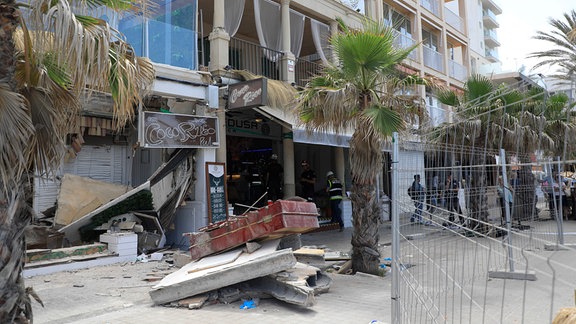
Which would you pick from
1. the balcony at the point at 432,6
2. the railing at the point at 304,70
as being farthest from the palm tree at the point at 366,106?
the balcony at the point at 432,6

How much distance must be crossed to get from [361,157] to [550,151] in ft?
26.4

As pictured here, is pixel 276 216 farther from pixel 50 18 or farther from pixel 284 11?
pixel 284 11

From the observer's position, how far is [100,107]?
34.4 ft

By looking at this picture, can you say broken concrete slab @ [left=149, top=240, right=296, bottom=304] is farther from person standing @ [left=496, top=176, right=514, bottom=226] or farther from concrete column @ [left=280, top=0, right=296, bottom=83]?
concrete column @ [left=280, top=0, right=296, bottom=83]

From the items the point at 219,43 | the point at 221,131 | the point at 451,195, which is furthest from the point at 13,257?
the point at 219,43

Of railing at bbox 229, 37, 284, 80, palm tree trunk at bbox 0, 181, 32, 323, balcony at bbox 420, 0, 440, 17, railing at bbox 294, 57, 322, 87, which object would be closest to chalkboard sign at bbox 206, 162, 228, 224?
railing at bbox 229, 37, 284, 80

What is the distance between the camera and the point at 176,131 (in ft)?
33.7

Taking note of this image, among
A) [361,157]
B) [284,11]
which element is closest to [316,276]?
[361,157]

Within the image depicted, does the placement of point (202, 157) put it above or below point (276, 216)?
above

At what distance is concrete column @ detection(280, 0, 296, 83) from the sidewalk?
743cm

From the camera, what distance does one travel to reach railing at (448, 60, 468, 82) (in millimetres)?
23734

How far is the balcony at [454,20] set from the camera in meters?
24.2

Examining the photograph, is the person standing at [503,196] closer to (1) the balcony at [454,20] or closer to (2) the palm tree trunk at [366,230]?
(2) the palm tree trunk at [366,230]

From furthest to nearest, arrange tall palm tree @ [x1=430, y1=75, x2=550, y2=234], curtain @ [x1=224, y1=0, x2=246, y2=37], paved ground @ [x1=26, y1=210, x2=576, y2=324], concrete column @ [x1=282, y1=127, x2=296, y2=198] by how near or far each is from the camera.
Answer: concrete column @ [x1=282, y1=127, x2=296, y2=198] → curtain @ [x1=224, y1=0, x2=246, y2=37] → tall palm tree @ [x1=430, y1=75, x2=550, y2=234] → paved ground @ [x1=26, y1=210, x2=576, y2=324]
